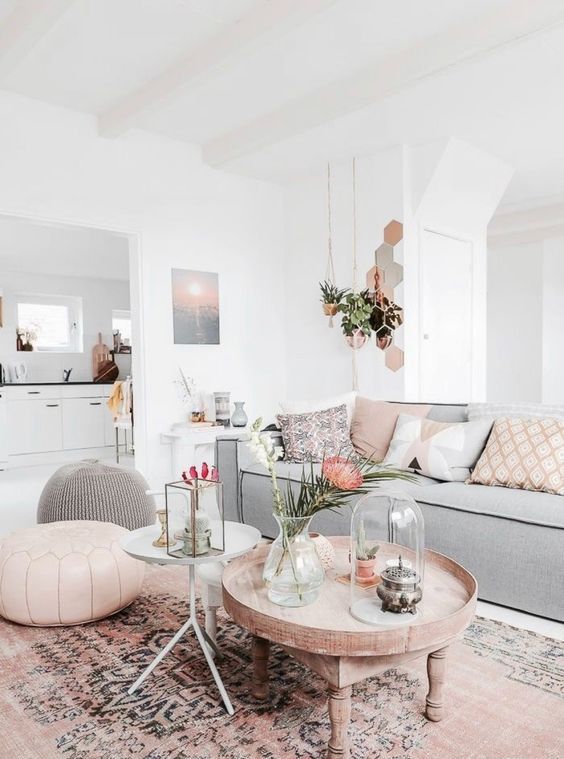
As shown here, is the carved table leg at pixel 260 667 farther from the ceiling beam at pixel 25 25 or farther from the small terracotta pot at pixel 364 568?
the ceiling beam at pixel 25 25

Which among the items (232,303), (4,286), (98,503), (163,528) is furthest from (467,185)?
(4,286)

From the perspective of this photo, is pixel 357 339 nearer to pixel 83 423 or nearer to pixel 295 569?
pixel 295 569

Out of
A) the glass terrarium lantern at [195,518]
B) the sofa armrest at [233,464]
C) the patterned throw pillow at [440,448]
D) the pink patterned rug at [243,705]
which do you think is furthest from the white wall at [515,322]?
the glass terrarium lantern at [195,518]

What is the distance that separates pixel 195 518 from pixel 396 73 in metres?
3.12

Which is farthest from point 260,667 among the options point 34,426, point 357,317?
point 34,426

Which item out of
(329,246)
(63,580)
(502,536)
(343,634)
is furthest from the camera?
(329,246)

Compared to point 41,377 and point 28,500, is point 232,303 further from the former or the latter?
point 41,377

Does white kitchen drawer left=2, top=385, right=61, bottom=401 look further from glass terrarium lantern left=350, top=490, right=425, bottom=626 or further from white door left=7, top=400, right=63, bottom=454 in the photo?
glass terrarium lantern left=350, top=490, right=425, bottom=626

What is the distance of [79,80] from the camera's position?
13.1 feet

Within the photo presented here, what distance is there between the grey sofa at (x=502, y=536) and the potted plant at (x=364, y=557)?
28.9 inches

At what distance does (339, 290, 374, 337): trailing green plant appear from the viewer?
5059 mm

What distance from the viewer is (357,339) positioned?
5.14 m

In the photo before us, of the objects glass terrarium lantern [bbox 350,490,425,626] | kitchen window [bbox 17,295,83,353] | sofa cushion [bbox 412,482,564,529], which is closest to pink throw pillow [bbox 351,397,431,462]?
sofa cushion [bbox 412,482,564,529]

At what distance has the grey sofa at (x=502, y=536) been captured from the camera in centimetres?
239
